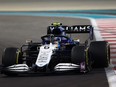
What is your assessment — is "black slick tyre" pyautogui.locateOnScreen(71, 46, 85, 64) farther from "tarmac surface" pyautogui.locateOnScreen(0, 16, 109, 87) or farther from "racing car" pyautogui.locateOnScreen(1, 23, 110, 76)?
"tarmac surface" pyautogui.locateOnScreen(0, 16, 109, 87)

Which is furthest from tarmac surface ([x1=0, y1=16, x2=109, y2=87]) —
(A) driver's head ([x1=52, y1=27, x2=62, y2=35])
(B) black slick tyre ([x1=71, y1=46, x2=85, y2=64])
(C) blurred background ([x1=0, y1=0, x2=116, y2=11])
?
(C) blurred background ([x1=0, y1=0, x2=116, y2=11])

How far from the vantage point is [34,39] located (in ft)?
48.9

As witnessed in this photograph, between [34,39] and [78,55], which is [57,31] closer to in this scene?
[78,55]

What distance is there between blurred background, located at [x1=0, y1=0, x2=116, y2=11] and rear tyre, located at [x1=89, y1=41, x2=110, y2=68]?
14007 millimetres

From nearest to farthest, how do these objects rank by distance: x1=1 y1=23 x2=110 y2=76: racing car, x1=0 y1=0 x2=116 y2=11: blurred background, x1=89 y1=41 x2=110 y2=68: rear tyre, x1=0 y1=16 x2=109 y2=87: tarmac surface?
x1=0 y1=16 x2=109 y2=87: tarmac surface < x1=1 y1=23 x2=110 y2=76: racing car < x1=89 y1=41 x2=110 y2=68: rear tyre < x1=0 y1=0 x2=116 y2=11: blurred background

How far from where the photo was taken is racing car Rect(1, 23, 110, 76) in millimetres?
8508

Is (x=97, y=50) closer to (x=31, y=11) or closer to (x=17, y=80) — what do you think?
(x=17, y=80)

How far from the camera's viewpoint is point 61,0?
23.9 m

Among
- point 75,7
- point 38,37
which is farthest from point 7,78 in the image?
point 75,7

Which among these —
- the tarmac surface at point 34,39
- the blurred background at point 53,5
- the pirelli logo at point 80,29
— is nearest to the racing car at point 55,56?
the tarmac surface at point 34,39

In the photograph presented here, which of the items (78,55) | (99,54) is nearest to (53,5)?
(99,54)

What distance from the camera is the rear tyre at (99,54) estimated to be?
9414 mm

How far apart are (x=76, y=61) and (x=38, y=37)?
6954mm

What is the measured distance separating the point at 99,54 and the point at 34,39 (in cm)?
579
